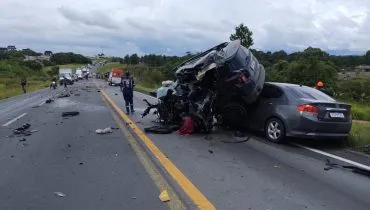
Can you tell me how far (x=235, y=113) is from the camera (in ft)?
38.4

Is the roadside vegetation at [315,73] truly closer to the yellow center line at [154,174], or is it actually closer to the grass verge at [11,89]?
the yellow center line at [154,174]

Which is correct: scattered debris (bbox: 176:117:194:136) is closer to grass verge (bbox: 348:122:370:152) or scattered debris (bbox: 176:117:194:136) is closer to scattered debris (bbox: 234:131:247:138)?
scattered debris (bbox: 234:131:247:138)

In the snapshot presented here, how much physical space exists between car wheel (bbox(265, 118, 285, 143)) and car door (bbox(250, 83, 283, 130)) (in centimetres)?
18

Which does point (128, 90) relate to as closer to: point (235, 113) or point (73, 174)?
point (235, 113)

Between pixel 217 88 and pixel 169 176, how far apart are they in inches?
186

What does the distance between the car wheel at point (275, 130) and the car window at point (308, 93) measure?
2.46 feet

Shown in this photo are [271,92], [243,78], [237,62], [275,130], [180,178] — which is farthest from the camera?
[271,92]

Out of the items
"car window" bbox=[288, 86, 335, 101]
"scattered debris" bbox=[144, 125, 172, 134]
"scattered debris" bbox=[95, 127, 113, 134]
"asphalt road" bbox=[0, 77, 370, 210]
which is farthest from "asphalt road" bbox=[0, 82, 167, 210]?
"car window" bbox=[288, 86, 335, 101]

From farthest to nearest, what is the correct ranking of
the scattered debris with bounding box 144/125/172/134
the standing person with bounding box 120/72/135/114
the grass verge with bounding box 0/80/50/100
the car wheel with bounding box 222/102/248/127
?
the grass verge with bounding box 0/80/50/100 < the standing person with bounding box 120/72/135/114 < the scattered debris with bounding box 144/125/172/134 < the car wheel with bounding box 222/102/248/127

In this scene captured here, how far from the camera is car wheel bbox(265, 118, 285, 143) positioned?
1041 cm

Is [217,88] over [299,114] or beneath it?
over

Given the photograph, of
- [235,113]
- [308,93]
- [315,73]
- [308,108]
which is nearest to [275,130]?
[308,108]

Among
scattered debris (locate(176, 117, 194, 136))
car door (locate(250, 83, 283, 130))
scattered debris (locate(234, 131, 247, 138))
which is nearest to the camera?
car door (locate(250, 83, 283, 130))

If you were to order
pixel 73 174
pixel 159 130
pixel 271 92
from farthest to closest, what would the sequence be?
pixel 159 130
pixel 271 92
pixel 73 174
